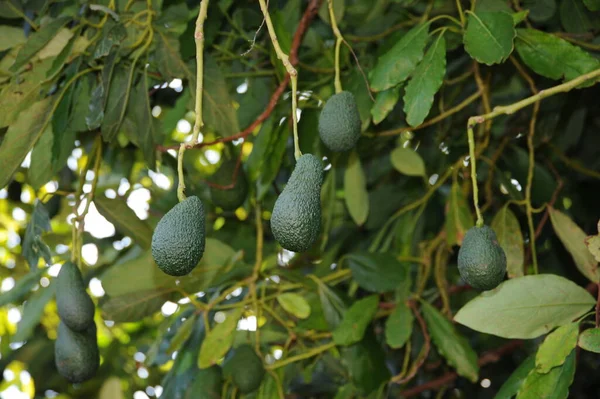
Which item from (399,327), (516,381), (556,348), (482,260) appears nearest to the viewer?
(482,260)

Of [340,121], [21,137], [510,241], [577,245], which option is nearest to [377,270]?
[510,241]

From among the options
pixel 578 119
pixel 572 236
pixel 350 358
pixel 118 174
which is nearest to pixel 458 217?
pixel 572 236

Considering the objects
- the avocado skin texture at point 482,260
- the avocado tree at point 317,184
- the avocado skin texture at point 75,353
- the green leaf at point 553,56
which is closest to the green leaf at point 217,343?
the avocado tree at point 317,184

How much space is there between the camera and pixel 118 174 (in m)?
2.46

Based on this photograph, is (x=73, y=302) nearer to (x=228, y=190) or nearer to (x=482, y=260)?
(x=228, y=190)

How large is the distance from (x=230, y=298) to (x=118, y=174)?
792 millimetres

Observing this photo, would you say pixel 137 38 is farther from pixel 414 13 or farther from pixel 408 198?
pixel 408 198

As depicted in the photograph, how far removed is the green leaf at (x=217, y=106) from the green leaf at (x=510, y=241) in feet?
1.75

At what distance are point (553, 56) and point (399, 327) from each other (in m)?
0.62

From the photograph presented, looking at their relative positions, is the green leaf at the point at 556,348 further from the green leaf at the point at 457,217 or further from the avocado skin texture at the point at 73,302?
the avocado skin texture at the point at 73,302

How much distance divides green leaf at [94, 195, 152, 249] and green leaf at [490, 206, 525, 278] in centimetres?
67

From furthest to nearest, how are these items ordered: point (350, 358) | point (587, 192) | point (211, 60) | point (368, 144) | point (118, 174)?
point (118, 174), point (587, 192), point (368, 144), point (350, 358), point (211, 60)

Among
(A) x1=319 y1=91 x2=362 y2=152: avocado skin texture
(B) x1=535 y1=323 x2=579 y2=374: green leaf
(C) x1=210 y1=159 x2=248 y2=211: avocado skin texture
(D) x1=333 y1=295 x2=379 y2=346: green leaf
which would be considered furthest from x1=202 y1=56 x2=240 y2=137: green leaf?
(B) x1=535 y1=323 x2=579 y2=374: green leaf

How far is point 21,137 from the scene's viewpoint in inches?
54.6
